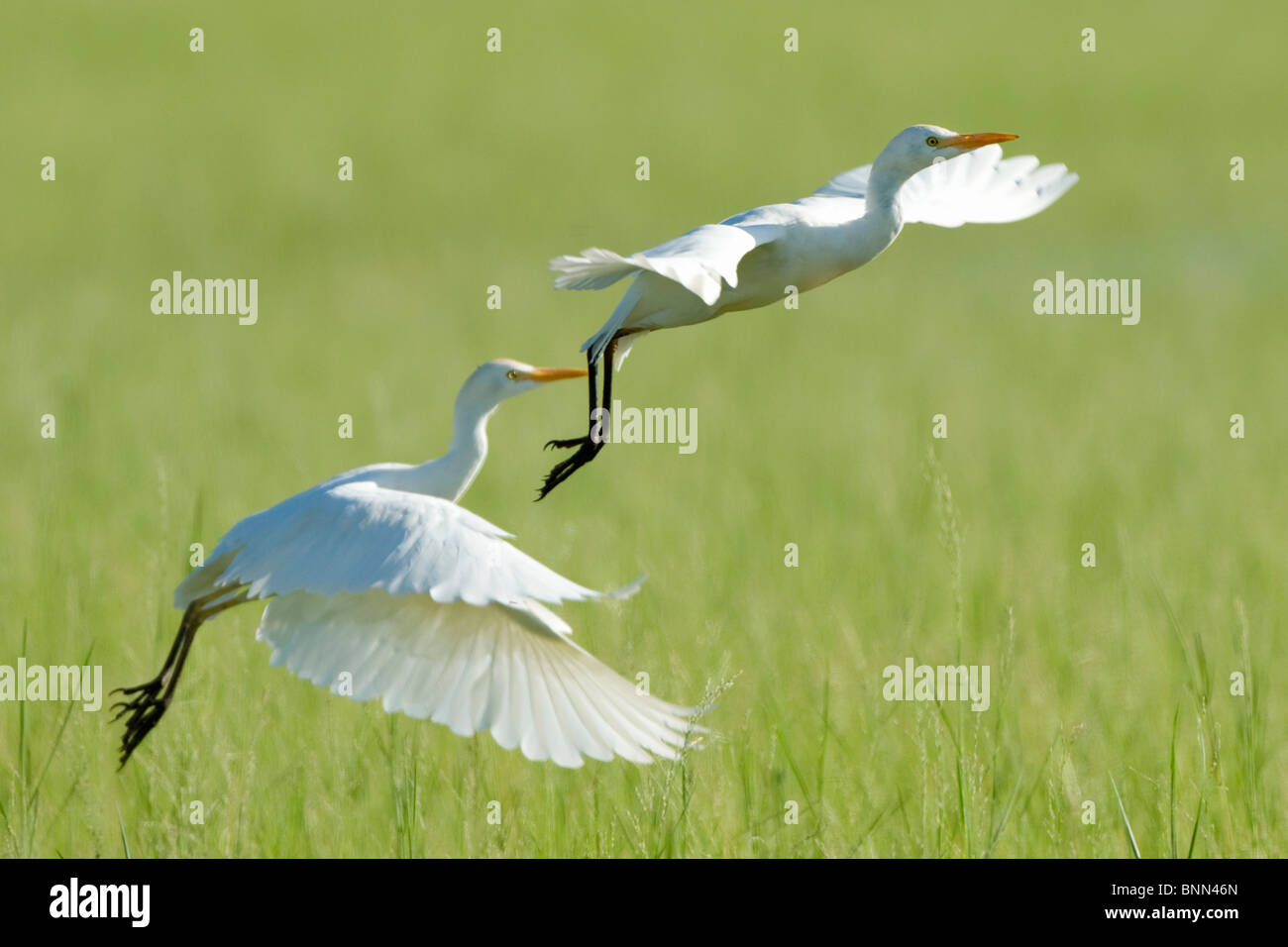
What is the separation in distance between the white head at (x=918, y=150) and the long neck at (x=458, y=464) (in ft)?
5.76

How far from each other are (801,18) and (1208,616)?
30.1 m

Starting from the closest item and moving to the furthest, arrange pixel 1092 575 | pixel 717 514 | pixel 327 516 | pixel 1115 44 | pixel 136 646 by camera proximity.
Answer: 1. pixel 327 516
2. pixel 136 646
3. pixel 1092 575
4. pixel 717 514
5. pixel 1115 44

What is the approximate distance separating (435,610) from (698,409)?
9058 millimetres

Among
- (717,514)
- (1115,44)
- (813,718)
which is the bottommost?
(813,718)

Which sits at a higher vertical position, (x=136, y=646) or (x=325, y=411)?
(x=325, y=411)

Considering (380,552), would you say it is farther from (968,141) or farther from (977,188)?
(977,188)

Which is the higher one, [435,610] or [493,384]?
[493,384]

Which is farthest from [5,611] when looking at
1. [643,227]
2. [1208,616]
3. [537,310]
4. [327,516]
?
[643,227]

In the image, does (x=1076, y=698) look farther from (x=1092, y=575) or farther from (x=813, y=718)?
(x=1092, y=575)

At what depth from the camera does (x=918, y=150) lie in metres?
5.88

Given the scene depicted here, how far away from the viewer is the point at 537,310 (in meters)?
20.8

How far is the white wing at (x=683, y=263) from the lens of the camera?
476 cm

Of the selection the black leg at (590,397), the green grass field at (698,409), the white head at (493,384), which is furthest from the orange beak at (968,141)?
the white head at (493,384)
